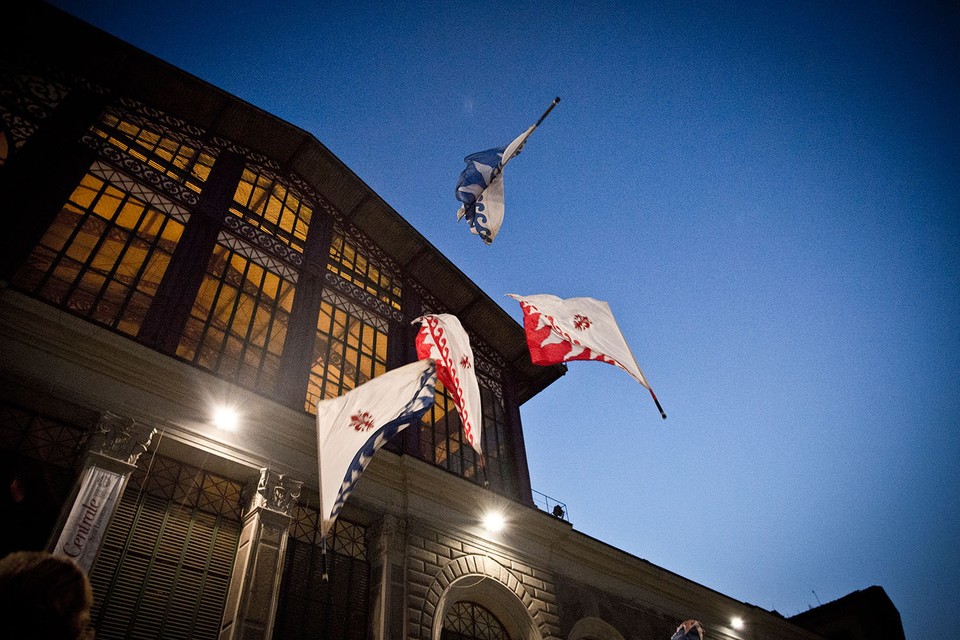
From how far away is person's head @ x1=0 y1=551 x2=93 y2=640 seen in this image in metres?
1.88

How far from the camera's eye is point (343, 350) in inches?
541

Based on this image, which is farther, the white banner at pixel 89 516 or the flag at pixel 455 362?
the flag at pixel 455 362

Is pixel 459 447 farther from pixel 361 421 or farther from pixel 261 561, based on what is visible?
pixel 361 421

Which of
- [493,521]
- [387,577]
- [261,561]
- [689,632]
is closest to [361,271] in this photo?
[493,521]

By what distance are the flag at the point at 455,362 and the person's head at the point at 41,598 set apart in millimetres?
6541

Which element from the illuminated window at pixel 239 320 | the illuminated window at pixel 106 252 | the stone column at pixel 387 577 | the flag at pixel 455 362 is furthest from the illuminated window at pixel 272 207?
the stone column at pixel 387 577

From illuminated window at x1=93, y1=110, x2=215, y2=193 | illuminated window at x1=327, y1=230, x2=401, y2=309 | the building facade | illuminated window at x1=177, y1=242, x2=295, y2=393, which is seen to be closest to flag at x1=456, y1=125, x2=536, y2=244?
the building facade

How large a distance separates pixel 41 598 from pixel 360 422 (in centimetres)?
612

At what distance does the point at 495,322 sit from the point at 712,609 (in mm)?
10884

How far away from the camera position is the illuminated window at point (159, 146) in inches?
493

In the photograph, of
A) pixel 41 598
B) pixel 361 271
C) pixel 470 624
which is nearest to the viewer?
pixel 41 598

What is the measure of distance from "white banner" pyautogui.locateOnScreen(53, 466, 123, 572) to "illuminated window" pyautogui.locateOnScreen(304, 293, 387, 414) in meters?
5.01

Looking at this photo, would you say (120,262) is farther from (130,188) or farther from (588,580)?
(588,580)

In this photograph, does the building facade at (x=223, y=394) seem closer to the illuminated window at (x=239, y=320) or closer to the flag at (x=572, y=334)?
the illuminated window at (x=239, y=320)
